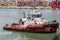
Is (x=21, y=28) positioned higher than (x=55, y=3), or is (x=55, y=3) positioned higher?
(x=21, y=28)

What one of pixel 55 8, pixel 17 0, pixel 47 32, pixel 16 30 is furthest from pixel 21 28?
pixel 17 0

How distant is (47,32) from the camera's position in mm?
25766

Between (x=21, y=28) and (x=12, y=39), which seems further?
(x=21, y=28)

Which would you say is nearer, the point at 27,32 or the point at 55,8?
the point at 27,32

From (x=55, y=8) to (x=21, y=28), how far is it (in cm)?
5064

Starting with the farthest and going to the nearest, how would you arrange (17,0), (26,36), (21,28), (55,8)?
(17,0), (55,8), (21,28), (26,36)

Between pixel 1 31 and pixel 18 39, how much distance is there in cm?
455

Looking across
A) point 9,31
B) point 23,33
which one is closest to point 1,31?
point 9,31

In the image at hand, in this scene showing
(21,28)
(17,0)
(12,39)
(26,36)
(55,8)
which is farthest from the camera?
(17,0)

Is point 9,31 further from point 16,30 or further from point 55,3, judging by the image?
point 55,3

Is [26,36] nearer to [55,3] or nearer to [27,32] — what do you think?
[27,32]

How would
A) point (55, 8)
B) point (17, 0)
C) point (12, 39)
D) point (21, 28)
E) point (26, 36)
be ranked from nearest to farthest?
point (12, 39)
point (26, 36)
point (21, 28)
point (55, 8)
point (17, 0)

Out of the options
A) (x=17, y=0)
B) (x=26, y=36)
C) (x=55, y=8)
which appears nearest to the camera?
(x=26, y=36)

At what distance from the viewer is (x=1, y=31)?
90.2 feet
